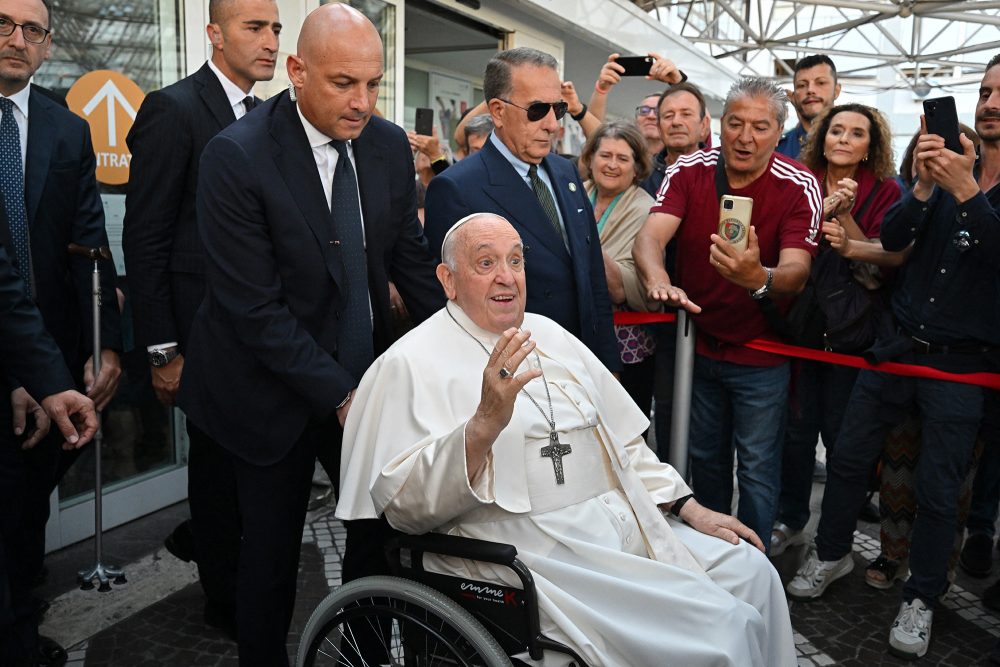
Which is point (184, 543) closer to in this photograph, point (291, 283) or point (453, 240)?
point (291, 283)

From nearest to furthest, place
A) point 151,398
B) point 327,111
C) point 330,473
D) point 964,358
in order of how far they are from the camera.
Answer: point 327,111
point 330,473
point 964,358
point 151,398

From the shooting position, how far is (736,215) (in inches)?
118

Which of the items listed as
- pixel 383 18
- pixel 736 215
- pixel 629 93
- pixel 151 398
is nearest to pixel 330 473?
pixel 736 215

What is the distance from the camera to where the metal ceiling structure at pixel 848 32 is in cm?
1702

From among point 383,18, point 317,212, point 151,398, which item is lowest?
point 151,398

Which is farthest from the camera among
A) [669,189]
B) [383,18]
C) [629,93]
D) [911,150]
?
[629,93]

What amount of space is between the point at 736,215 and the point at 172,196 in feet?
6.49

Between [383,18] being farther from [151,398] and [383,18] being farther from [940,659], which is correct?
[940,659]

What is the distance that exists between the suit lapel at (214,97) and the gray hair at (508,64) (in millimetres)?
953

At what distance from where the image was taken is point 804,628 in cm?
347

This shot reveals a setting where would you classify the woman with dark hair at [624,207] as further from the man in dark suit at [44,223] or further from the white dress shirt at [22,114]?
the white dress shirt at [22,114]

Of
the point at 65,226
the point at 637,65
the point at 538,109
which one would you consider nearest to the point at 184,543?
the point at 65,226

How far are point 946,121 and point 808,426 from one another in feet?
5.59

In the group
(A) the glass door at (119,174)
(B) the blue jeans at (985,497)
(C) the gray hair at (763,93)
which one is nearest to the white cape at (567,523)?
(C) the gray hair at (763,93)
